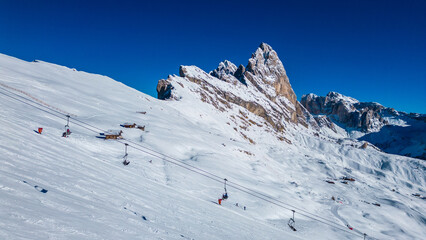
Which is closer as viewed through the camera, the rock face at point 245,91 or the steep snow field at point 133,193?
the steep snow field at point 133,193

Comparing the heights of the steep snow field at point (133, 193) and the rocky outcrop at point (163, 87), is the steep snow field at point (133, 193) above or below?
below

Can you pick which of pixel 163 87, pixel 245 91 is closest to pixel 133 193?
pixel 163 87

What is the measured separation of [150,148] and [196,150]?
370 inches

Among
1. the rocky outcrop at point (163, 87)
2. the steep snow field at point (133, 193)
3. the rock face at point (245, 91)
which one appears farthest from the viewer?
the rock face at point (245, 91)

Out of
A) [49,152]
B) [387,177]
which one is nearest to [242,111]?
[387,177]

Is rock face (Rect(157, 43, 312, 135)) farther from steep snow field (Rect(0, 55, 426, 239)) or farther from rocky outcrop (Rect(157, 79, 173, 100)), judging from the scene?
steep snow field (Rect(0, 55, 426, 239))

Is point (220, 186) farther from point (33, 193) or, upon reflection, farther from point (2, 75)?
point (2, 75)

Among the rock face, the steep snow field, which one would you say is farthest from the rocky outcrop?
the steep snow field

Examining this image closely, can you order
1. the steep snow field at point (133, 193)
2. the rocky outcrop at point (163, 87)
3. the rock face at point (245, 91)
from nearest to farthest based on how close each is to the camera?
the steep snow field at point (133, 193), the rocky outcrop at point (163, 87), the rock face at point (245, 91)

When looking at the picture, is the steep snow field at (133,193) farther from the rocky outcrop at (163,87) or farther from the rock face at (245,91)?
the rock face at (245,91)

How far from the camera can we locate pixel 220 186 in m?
21.4

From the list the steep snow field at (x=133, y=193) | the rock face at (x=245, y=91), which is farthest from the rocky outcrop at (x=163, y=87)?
the steep snow field at (x=133, y=193)

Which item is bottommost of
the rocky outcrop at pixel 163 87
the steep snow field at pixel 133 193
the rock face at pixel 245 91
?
the steep snow field at pixel 133 193

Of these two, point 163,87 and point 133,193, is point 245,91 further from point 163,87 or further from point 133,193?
point 133,193
